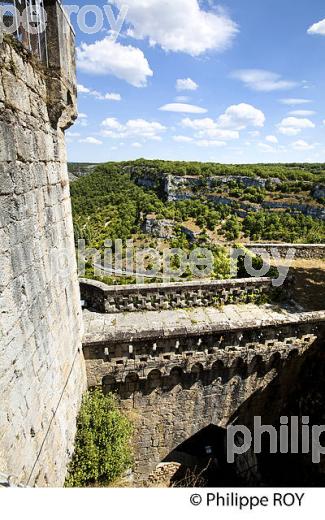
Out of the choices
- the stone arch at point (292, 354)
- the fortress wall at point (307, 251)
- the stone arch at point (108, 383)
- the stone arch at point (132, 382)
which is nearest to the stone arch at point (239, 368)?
the stone arch at point (292, 354)

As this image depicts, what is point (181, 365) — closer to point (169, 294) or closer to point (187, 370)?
point (187, 370)

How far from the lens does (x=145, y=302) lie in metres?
8.75

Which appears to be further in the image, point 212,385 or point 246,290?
point 246,290

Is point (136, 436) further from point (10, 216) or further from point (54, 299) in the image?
point (10, 216)

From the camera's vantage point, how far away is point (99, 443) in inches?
236

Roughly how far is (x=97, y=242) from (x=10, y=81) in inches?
1230

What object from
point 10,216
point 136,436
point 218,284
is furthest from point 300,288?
point 10,216

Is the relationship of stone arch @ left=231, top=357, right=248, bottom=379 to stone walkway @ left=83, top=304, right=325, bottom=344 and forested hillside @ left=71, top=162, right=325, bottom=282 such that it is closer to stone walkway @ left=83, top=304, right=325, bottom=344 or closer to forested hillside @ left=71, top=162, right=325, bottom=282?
stone walkway @ left=83, top=304, right=325, bottom=344

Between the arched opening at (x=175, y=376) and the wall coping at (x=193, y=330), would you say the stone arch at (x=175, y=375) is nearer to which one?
the arched opening at (x=175, y=376)

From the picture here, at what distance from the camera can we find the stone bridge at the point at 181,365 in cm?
652

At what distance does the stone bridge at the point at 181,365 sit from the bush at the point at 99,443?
0.41 metres

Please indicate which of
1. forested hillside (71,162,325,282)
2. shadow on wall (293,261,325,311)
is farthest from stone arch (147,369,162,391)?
forested hillside (71,162,325,282)

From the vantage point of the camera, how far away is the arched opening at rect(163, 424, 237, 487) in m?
8.32

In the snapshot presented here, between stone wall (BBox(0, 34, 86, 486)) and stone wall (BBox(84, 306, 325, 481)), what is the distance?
1.18 meters
